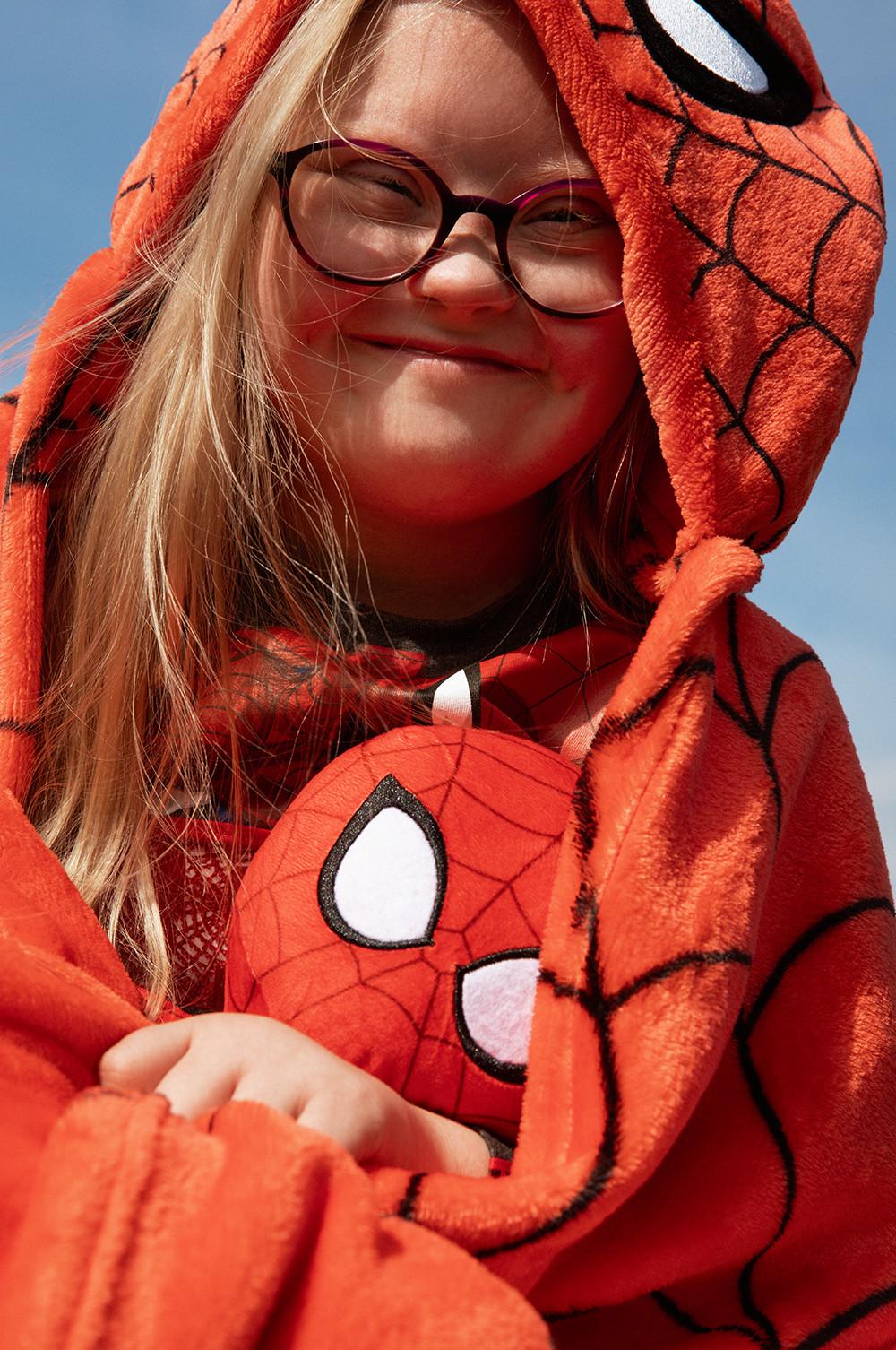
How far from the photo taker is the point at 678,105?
1.12 metres

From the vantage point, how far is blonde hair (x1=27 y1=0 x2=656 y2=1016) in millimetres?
1155

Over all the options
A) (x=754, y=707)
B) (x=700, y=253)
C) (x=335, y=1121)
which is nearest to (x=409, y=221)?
(x=700, y=253)

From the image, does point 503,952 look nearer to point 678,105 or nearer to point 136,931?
point 136,931

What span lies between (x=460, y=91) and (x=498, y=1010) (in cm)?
75

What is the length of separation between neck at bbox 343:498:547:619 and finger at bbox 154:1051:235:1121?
0.60 metres

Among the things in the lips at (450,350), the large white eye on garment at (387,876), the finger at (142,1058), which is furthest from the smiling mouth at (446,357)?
the finger at (142,1058)


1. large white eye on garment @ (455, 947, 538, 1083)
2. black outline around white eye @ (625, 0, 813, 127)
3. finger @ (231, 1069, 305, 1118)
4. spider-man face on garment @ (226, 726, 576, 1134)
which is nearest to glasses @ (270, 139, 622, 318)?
black outline around white eye @ (625, 0, 813, 127)

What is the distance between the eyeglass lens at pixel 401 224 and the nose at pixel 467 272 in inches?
0.6

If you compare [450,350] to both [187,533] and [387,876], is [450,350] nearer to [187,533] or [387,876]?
[187,533]

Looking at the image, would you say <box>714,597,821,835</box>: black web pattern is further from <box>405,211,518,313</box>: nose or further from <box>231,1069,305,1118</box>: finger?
<box>231,1069,305,1118</box>: finger

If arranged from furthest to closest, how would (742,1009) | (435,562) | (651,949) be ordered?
(435,562) → (742,1009) → (651,949)

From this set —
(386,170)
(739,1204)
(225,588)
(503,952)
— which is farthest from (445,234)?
(739,1204)

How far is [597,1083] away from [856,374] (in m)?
0.72

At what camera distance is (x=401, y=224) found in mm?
1103
